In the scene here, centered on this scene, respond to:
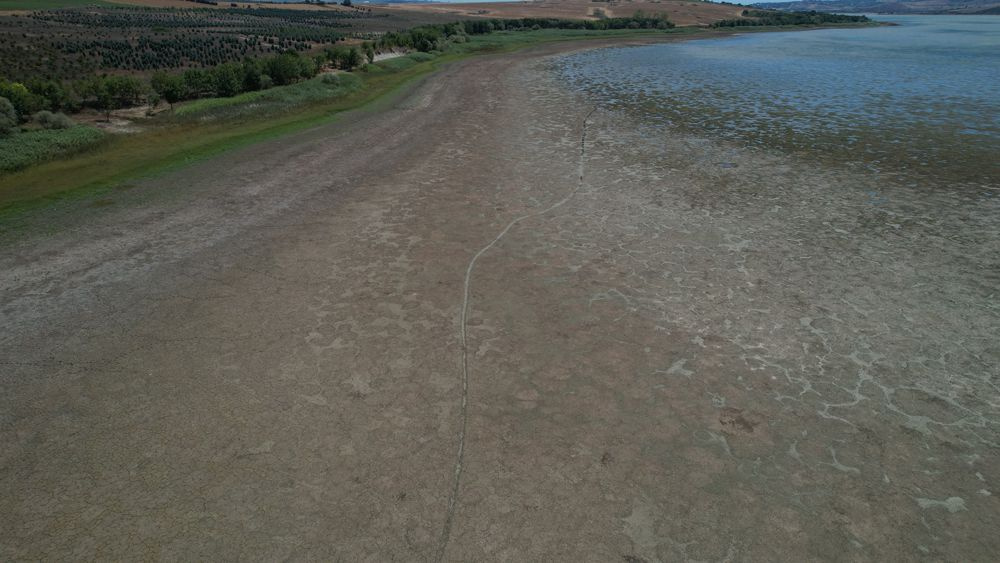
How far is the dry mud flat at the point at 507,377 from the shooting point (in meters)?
6.04

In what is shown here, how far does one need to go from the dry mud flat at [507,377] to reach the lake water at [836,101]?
4.71 metres

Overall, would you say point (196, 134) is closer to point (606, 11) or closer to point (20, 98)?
point (20, 98)

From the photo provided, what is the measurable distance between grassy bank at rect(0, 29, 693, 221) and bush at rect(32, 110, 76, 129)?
1831 mm

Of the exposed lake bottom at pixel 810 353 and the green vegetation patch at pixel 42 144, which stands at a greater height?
the green vegetation patch at pixel 42 144

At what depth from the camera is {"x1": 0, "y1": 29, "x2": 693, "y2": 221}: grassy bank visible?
51.5 ft

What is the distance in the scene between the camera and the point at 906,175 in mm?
16391

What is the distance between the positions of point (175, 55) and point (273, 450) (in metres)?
48.1

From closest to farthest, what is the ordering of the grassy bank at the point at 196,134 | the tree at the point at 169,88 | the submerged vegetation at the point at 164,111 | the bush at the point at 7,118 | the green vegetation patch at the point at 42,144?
1. the grassy bank at the point at 196,134
2. the submerged vegetation at the point at 164,111
3. the green vegetation patch at the point at 42,144
4. the bush at the point at 7,118
5. the tree at the point at 169,88

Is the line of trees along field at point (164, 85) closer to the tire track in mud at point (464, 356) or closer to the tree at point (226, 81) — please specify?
the tree at point (226, 81)

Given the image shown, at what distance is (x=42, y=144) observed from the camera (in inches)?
734

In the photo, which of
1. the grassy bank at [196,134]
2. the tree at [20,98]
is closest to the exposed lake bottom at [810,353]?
the grassy bank at [196,134]

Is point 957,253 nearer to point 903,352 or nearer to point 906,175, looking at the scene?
point 903,352

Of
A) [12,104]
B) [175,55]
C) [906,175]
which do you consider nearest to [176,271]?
[12,104]

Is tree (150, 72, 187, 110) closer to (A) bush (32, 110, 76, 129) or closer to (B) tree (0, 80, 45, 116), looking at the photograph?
(B) tree (0, 80, 45, 116)
